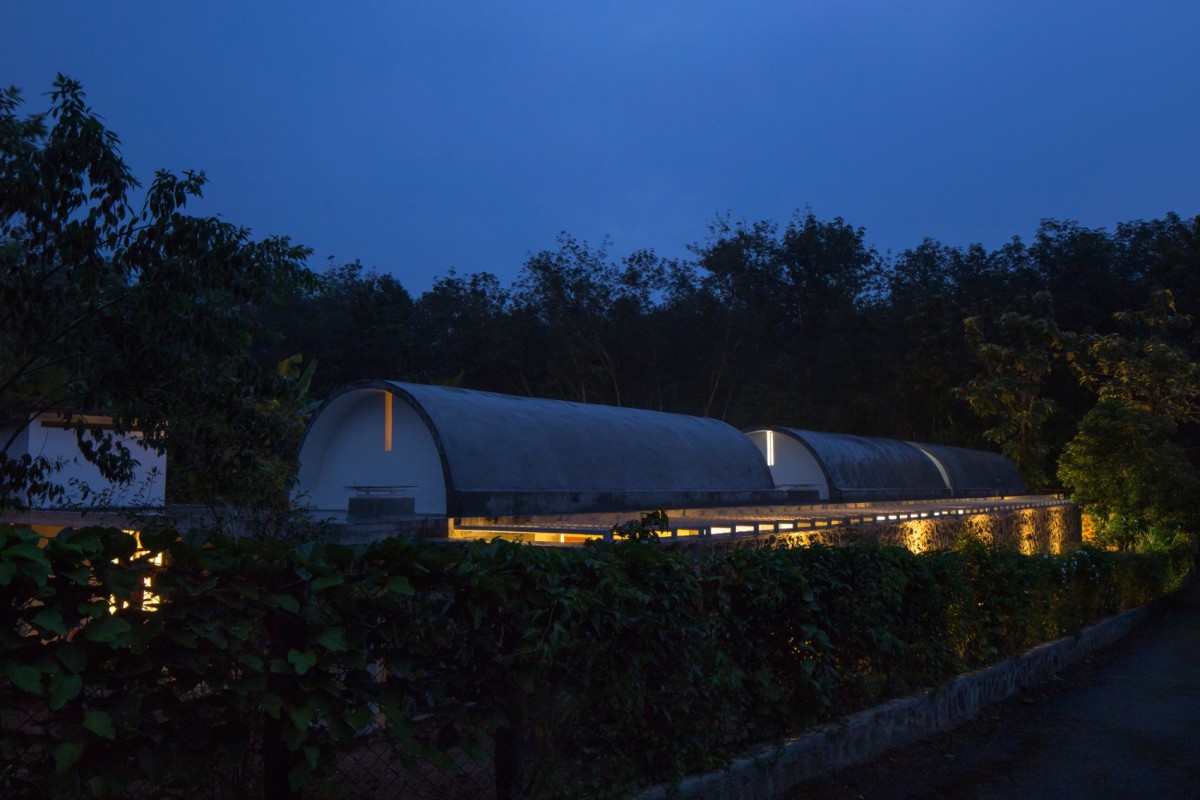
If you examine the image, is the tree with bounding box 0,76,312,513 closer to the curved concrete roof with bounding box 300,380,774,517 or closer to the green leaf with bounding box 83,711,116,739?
the curved concrete roof with bounding box 300,380,774,517

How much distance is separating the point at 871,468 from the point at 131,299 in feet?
60.5

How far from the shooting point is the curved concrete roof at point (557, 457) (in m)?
12.2

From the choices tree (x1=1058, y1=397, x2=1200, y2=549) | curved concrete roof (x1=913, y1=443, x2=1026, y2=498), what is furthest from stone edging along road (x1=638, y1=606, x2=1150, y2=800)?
curved concrete roof (x1=913, y1=443, x2=1026, y2=498)

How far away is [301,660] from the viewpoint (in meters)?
3.82

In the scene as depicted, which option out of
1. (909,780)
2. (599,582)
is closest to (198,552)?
(599,582)

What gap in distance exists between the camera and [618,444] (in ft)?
49.5

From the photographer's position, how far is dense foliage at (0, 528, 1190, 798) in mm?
3461

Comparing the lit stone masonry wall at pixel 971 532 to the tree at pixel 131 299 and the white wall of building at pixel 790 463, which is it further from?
the tree at pixel 131 299

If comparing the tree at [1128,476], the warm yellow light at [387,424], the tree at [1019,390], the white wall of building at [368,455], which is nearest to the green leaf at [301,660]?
the white wall of building at [368,455]

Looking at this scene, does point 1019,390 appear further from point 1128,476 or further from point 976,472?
point 1128,476

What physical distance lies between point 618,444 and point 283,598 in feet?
37.1

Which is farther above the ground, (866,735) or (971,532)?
(971,532)

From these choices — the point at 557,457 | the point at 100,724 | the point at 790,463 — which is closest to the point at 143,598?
the point at 100,724

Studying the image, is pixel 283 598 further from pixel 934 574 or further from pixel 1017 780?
pixel 934 574
